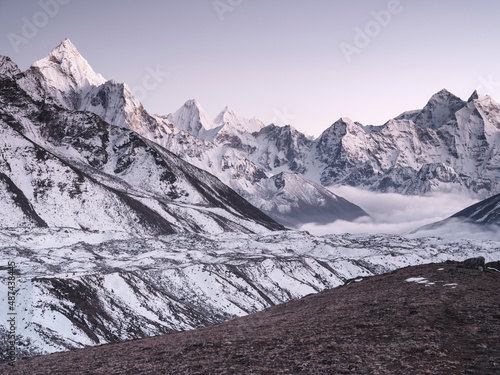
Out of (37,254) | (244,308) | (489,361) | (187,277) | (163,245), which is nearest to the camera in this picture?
(489,361)

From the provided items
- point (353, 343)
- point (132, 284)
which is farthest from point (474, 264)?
point (132, 284)

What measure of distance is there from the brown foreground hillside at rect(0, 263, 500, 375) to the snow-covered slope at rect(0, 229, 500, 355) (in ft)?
131

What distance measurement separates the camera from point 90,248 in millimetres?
162625

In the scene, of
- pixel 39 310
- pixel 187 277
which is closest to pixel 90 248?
pixel 187 277

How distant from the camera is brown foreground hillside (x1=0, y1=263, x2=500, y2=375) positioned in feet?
67.6

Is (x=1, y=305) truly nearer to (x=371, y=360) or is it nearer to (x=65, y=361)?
(x=65, y=361)

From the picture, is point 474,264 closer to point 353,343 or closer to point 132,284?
point 353,343

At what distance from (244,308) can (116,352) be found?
8901cm

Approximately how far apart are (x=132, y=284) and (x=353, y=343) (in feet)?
296

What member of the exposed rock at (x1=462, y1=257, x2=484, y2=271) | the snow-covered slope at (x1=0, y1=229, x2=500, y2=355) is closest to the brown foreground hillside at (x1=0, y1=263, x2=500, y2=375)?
the exposed rock at (x1=462, y1=257, x2=484, y2=271)

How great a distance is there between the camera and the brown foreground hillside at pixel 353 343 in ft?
67.6

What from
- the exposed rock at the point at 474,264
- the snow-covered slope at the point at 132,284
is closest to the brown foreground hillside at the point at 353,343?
the exposed rock at the point at 474,264

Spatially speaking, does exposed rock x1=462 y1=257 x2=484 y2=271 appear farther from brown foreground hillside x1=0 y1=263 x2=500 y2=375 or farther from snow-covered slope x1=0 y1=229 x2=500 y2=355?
snow-covered slope x1=0 y1=229 x2=500 y2=355

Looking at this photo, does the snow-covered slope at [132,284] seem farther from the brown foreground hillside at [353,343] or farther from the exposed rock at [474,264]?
the exposed rock at [474,264]
